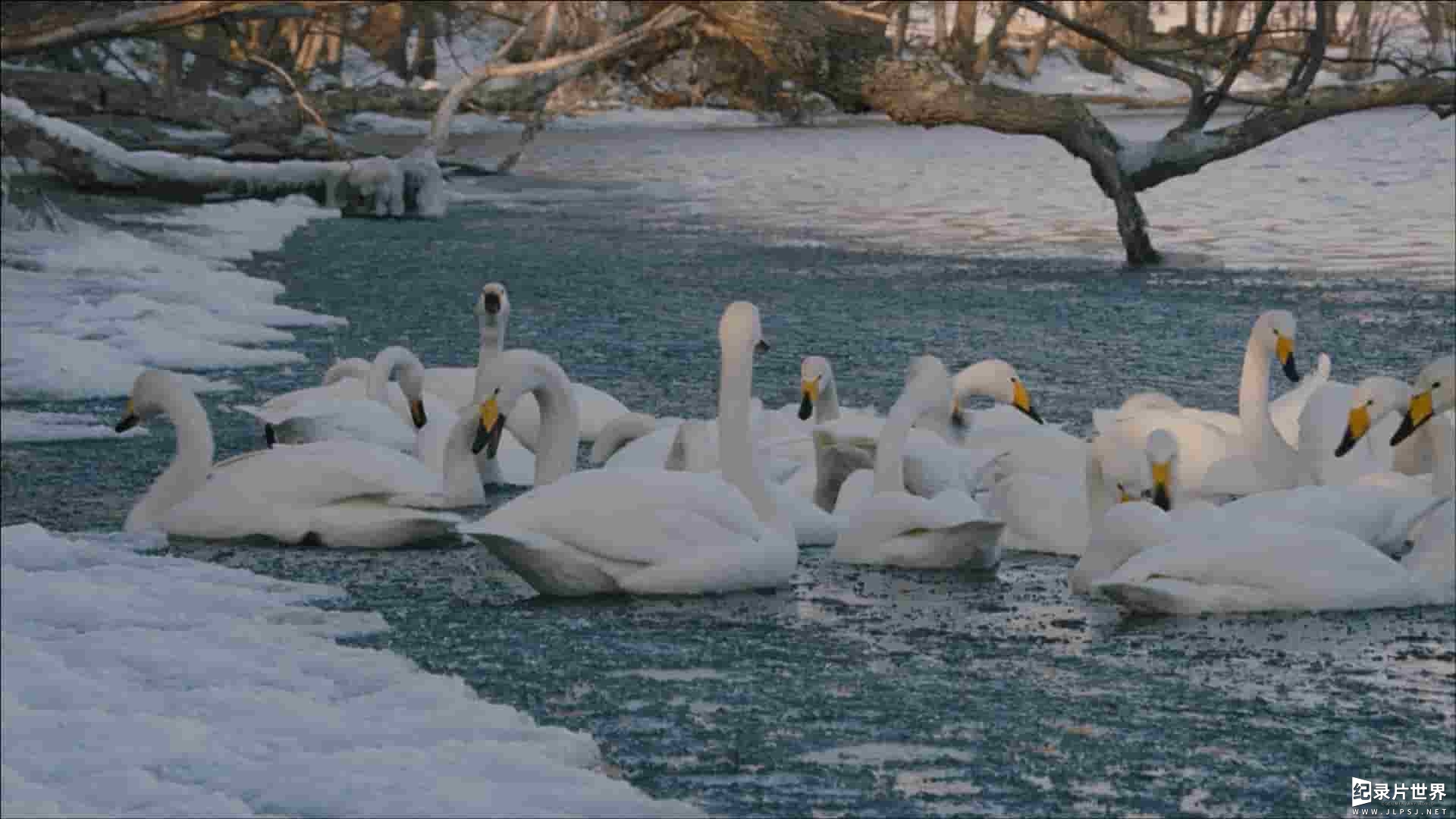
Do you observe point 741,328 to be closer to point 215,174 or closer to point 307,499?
point 307,499

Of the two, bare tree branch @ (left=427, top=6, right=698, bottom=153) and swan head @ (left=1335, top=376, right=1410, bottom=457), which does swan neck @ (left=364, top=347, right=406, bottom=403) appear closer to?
swan head @ (left=1335, top=376, right=1410, bottom=457)

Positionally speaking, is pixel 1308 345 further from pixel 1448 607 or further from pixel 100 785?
pixel 100 785

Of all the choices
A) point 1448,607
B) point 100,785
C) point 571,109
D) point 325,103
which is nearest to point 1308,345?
point 1448,607

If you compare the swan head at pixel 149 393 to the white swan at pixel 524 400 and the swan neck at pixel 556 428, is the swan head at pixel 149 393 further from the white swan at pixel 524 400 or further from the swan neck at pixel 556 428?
the white swan at pixel 524 400

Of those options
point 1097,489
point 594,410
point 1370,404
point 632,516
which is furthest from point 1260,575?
point 594,410

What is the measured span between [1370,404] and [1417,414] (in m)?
0.18

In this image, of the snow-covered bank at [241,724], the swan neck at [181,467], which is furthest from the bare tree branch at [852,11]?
the snow-covered bank at [241,724]

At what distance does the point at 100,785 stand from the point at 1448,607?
4289 mm

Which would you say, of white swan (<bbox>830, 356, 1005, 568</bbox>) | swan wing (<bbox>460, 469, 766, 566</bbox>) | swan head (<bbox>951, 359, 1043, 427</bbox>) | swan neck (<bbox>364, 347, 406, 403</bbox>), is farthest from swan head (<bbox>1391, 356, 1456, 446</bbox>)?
swan neck (<bbox>364, 347, 406, 403</bbox>)

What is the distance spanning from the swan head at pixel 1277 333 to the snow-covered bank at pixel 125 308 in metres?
5.10

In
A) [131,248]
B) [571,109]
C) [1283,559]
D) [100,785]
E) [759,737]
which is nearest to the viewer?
[100,785]

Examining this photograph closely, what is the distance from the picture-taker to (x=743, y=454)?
8.36 m

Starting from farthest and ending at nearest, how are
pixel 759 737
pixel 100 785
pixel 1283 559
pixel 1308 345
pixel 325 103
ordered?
1. pixel 325 103
2. pixel 1308 345
3. pixel 1283 559
4. pixel 759 737
5. pixel 100 785

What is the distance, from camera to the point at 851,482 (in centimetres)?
926
